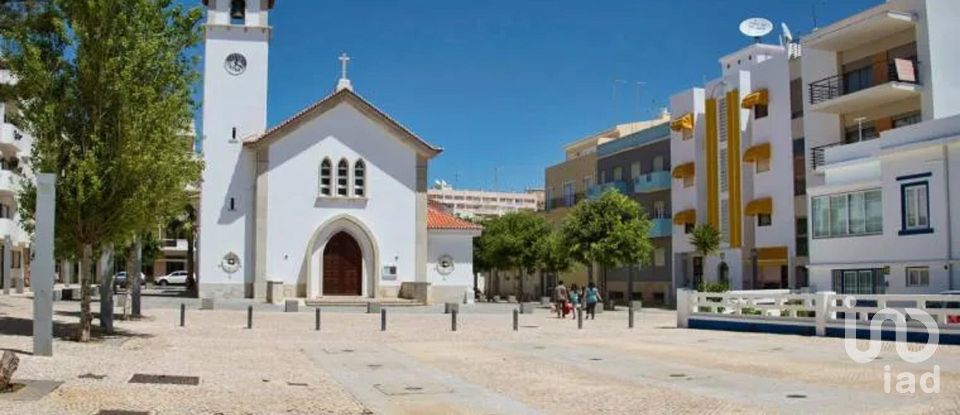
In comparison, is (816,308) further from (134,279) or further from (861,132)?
(134,279)

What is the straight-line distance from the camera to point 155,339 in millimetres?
22609

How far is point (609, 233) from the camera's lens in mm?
45312

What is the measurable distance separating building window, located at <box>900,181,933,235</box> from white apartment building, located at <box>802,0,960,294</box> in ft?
0.10

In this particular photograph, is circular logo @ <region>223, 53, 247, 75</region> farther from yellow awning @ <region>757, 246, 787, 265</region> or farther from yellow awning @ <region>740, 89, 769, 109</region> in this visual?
yellow awning @ <region>757, 246, 787, 265</region>

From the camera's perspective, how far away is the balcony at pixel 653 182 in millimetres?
55250

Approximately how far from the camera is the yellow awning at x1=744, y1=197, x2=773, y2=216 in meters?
46.0

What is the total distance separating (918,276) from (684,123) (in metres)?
22.9

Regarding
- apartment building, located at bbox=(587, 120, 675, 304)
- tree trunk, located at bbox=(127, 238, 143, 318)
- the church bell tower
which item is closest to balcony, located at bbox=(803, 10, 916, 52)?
apartment building, located at bbox=(587, 120, 675, 304)

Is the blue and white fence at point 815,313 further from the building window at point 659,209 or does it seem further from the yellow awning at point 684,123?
the building window at point 659,209

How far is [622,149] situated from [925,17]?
2519 centimetres

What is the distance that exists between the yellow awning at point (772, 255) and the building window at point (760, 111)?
6.68 metres

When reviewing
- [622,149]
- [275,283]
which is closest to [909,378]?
[275,283]

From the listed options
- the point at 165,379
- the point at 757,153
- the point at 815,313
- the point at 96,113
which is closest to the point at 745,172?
the point at 757,153

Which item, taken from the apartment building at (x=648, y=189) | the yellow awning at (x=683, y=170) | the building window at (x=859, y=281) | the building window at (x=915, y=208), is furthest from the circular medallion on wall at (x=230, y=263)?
the building window at (x=915, y=208)
